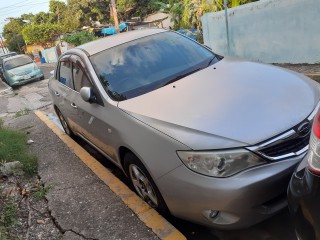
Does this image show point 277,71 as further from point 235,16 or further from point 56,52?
point 56,52

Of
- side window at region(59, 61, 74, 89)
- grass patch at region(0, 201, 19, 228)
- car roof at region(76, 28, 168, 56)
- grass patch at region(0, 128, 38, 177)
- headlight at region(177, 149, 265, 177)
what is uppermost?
car roof at region(76, 28, 168, 56)

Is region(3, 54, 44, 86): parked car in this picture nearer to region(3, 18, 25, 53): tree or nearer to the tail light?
the tail light

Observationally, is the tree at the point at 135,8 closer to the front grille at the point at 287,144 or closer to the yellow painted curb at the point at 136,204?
the yellow painted curb at the point at 136,204

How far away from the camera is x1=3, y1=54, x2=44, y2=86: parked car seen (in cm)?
1900

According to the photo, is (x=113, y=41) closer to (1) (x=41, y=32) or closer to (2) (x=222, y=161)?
(2) (x=222, y=161)

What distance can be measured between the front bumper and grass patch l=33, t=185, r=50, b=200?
6.61 feet

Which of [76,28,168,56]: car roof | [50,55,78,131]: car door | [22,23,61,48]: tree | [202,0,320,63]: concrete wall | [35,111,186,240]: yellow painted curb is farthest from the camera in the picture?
[22,23,61,48]: tree

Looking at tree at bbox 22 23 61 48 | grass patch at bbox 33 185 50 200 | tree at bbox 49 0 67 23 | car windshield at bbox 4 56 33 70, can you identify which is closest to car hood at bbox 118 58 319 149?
grass patch at bbox 33 185 50 200

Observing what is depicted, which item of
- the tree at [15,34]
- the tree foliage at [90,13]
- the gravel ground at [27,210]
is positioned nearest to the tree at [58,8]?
the tree foliage at [90,13]

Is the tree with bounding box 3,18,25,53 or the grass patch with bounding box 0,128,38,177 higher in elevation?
the grass patch with bounding box 0,128,38,177

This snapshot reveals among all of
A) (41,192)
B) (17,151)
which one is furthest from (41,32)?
(41,192)

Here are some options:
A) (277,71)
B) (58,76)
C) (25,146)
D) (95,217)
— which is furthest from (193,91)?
(25,146)

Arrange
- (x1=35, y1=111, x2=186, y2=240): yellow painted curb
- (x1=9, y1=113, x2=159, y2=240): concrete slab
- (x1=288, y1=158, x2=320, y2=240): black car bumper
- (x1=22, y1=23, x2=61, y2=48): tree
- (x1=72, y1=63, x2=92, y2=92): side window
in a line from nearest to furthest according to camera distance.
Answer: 1. (x1=288, y1=158, x2=320, y2=240): black car bumper
2. (x1=35, y1=111, x2=186, y2=240): yellow painted curb
3. (x1=9, y1=113, x2=159, y2=240): concrete slab
4. (x1=72, y1=63, x2=92, y2=92): side window
5. (x1=22, y1=23, x2=61, y2=48): tree

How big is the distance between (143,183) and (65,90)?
243 cm
